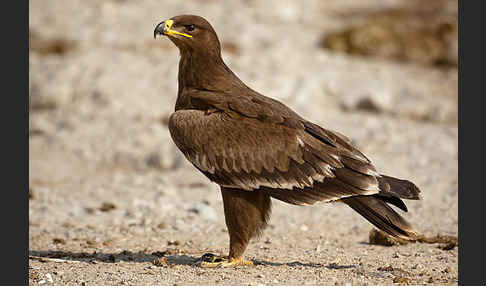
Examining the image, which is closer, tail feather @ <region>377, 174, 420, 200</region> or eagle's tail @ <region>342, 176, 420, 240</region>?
eagle's tail @ <region>342, 176, 420, 240</region>

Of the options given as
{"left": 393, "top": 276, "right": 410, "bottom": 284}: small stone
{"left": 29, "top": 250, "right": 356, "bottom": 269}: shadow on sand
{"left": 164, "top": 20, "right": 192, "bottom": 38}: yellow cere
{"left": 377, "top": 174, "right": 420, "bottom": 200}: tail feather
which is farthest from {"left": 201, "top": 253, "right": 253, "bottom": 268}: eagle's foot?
{"left": 164, "top": 20, "right": 192, "bottom": 38}: yellow cere

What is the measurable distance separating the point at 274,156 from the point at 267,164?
4.2 inches

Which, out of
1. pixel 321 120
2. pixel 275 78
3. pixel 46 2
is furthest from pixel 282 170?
pixel 46 2

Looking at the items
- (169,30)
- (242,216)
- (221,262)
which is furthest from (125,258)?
(169,30)

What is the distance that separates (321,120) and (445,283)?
Answer: 9670mm

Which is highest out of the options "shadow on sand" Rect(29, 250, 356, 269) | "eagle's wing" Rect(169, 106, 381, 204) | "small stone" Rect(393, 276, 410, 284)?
"eagle's wing" Rect(169, 106, 381, 204)

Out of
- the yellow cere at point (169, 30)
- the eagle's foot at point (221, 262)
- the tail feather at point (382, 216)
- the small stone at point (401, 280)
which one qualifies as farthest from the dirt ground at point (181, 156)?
the yellow cere at point (169, 30)

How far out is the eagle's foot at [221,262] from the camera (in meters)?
6.80

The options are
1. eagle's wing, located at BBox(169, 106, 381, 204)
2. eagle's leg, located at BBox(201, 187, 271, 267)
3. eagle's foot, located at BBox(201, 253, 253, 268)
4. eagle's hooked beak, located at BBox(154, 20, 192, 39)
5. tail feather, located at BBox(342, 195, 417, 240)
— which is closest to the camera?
tail feather, located at BBox(342, 195, 417, 240)

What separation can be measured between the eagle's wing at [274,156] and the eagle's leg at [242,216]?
0.55 feet

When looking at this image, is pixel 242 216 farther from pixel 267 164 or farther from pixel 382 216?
pixel 382 216

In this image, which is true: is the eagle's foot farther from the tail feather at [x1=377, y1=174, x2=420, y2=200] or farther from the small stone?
the tail feather at [x1=377, y1=174, x2=420, y2=200]

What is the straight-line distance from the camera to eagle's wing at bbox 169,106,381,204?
6.37m

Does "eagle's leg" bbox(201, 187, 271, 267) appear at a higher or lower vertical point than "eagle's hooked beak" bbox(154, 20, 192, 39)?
lower
